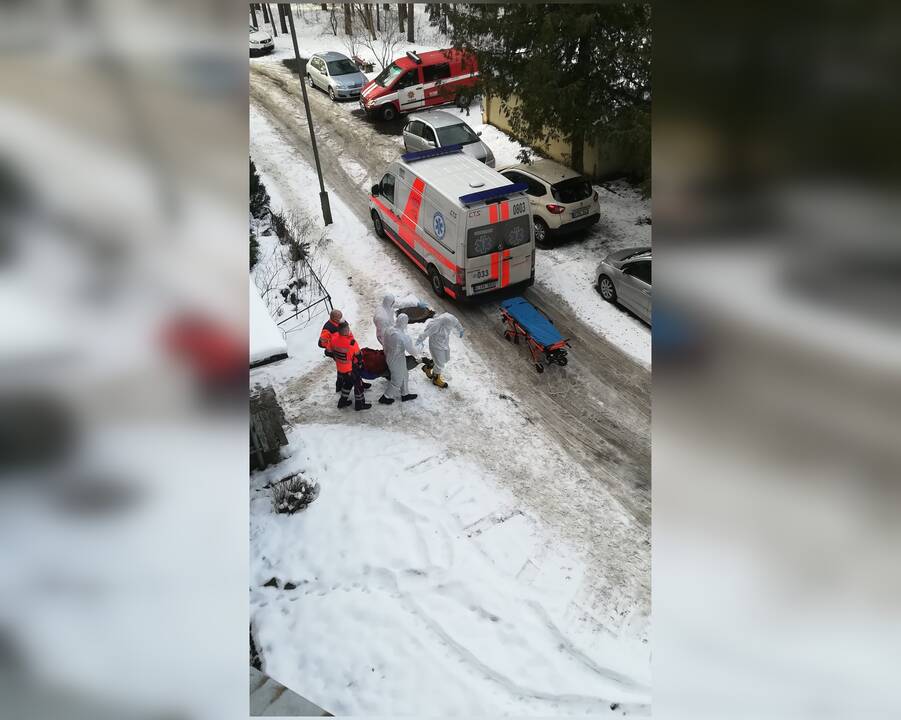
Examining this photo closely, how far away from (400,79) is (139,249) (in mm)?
16399

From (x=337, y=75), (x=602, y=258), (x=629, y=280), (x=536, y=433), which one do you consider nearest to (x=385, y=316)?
(x=536, y=433)

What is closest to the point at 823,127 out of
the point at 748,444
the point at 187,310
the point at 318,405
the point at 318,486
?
the point at 748,444

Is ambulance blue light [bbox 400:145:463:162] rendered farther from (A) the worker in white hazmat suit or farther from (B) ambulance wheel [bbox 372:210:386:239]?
(A) the worker in white hazmat suit

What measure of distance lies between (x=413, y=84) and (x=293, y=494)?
520 inches

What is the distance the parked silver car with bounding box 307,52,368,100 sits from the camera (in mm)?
18250

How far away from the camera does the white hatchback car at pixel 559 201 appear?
11.4 m

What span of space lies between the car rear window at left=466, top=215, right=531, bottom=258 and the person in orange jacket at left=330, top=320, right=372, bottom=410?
251 cm

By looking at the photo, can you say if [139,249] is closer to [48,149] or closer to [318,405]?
[48,149]

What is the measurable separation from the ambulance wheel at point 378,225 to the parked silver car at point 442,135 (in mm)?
2729

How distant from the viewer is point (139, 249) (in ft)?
5.65

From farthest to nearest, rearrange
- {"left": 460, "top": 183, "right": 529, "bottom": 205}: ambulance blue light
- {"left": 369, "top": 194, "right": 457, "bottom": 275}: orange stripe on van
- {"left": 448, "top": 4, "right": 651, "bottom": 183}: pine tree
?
{"left": 448, "top": 4, "right": 651, "bottom": 183}: pine tree < {"left": 369, "top": 194, "right": 457, "bottom": 275}: orange stripe on van < {"left": 460, "top": 183, "right": 529, "bottom": 205}: ambulance blue light

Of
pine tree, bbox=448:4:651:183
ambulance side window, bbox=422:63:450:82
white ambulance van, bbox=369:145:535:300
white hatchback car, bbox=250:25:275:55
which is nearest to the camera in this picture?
white ambulance van, bbox=369:145:535:300

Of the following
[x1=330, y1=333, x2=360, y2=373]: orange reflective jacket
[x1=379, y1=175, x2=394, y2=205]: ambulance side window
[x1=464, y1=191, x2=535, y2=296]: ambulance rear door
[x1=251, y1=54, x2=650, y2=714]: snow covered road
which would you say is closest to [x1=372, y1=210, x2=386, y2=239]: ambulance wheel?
[x1=251, y1=54, x2=650, y2=714]: snow covered road

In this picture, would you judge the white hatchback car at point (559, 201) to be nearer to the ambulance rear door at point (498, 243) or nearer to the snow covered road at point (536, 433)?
the snow covered road at point (536, 433)
